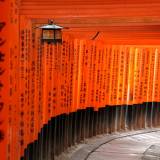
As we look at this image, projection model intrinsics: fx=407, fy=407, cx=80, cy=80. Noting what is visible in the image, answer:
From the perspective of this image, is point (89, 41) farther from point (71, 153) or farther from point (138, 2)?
point (138, 2)

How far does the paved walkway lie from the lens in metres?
11.1

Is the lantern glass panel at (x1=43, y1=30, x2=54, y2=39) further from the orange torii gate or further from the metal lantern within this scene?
the orange torii gate

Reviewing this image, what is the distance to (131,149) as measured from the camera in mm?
12047

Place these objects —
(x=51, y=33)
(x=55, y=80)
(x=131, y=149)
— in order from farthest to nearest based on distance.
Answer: (x=131, y=149), (x=55, y=80), (x=51, y=33)

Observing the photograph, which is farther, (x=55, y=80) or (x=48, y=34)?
(x=55, y=80)

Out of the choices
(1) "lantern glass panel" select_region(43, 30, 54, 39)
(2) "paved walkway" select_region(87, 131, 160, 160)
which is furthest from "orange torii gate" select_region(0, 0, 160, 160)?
(2) "paved walkway" select_region(87, 131, 160, 160)

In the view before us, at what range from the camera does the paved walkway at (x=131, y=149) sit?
36.4 ft

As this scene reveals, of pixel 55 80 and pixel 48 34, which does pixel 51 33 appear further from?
pixel 55 80

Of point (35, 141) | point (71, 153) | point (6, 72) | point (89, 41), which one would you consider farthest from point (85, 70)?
point (6, 72)

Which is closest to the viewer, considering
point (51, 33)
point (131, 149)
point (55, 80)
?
point (51, 33)

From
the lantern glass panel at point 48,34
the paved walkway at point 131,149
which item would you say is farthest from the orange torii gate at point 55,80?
the paved walkway at point 131,149

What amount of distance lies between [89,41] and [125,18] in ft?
15.2

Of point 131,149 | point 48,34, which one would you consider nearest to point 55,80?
point 48,34

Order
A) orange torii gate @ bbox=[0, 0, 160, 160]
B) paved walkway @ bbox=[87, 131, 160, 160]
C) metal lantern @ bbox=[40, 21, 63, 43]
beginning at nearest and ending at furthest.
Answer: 1. orange torii gate @ bbox=[0, 0, 160, 160]
2. metal lantern @ bbox=[40, 21, 63, 43]
3. paved walkway @ bbox=[87, 131, 160, 160]
